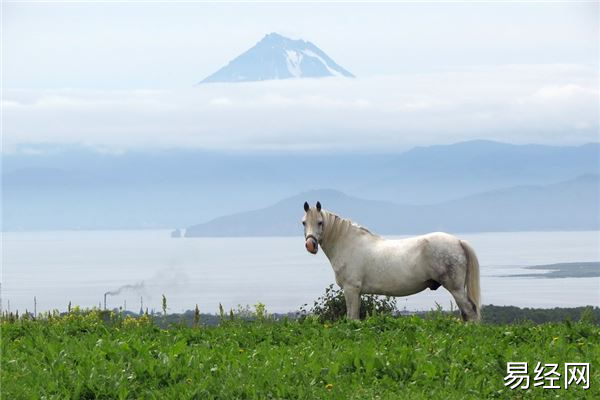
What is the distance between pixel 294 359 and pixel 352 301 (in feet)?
17.2

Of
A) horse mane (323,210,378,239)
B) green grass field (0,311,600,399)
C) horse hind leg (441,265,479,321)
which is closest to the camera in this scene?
green grass field (0,311,600,399)

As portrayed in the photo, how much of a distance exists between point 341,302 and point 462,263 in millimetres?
4045

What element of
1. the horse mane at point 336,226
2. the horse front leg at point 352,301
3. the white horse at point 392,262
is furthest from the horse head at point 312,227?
the horse front leg at point 352,301

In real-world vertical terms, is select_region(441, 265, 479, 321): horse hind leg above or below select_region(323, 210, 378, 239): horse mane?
below

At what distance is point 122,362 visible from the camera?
12891mm

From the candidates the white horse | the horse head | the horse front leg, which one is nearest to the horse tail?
the white horse

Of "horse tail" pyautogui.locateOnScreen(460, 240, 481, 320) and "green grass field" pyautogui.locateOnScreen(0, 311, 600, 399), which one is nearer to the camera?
"green grass field" pyautogui.locateOnScreen(0, 311, 600, 399)

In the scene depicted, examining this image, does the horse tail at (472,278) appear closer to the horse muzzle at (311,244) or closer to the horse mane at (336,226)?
the horse mane at (336,226)

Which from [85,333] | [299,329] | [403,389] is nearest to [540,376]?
[403,389]

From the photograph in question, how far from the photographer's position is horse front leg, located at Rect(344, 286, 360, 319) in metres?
18.2

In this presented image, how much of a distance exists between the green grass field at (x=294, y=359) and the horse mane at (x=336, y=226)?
104 inches

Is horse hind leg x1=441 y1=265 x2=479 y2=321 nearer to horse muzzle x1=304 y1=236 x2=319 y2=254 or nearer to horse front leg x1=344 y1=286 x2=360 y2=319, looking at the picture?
horse front leg x1=344 y1=286 x2=360 y2=319

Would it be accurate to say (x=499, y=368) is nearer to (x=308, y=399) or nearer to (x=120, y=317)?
(x=308, y=399)

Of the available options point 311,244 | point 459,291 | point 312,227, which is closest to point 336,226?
point 312,227
